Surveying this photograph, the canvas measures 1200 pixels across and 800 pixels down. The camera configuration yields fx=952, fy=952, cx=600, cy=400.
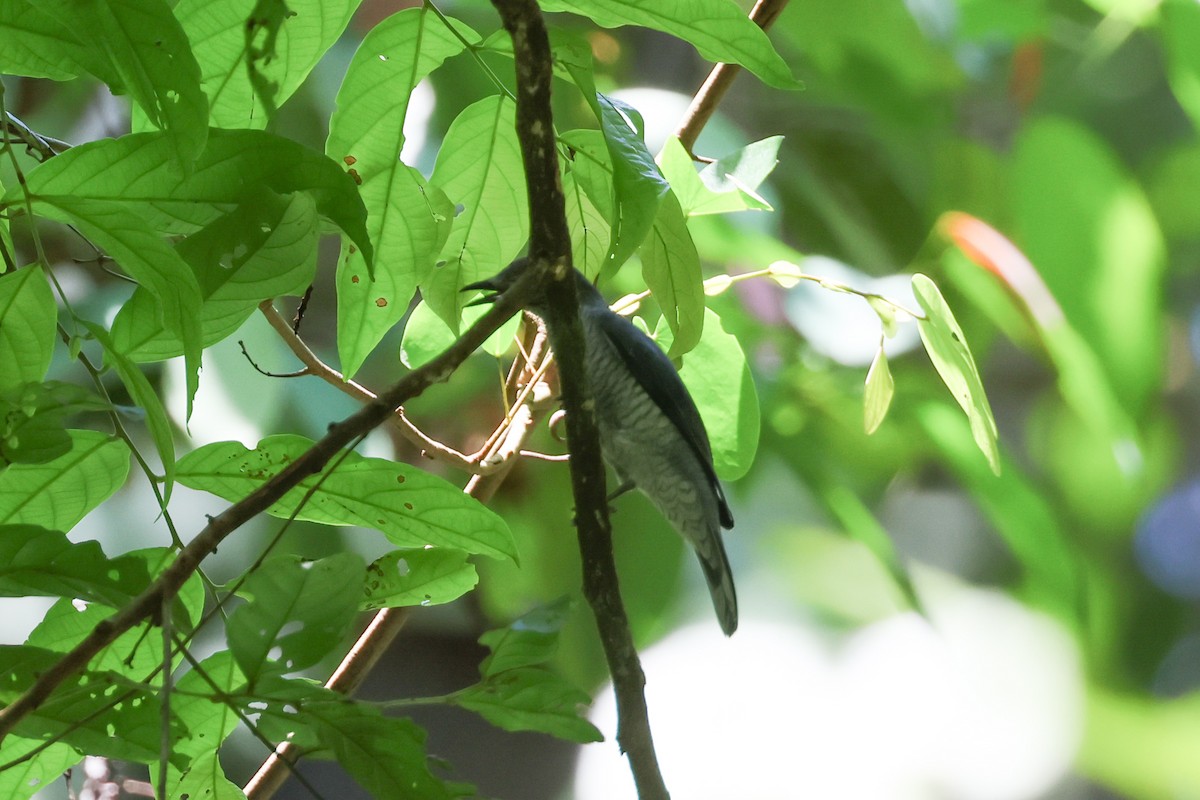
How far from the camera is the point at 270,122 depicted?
530mm

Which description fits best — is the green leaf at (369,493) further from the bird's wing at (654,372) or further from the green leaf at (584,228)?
the bird's wing at (654,372)

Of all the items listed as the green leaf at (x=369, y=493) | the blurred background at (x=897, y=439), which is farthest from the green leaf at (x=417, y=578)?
the blurred background at (x=897, y=439)

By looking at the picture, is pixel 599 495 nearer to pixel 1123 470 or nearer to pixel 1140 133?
pixel 1123 470

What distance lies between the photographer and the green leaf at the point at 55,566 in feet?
1.56

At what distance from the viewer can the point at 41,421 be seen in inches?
17.4

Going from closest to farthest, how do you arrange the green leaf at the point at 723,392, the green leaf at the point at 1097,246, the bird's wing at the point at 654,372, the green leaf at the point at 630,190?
the green leaf at the point at 630,190 < the green leaf at the point at 723,392 < the bird's wing at the point at 654,372 < the green leaf at the point at 1097,246

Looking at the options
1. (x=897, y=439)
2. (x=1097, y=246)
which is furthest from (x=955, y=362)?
(x=1097, y=246)

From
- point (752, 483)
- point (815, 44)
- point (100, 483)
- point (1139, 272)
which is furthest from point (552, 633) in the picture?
point (1139, 272)

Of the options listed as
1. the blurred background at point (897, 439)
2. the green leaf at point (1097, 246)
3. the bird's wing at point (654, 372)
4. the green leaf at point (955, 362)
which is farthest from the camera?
the green leaf at point (1097, 246)

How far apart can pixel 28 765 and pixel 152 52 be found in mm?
438

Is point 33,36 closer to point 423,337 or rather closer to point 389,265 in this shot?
point 389,265

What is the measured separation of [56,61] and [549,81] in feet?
0.85

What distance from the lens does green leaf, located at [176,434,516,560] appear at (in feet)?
1.83

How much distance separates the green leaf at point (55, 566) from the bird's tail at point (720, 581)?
0.73 metres
